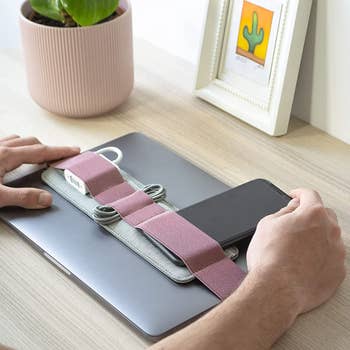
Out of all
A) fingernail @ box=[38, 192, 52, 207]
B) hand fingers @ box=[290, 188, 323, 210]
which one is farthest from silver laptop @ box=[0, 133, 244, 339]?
hand fingers @ box=[290, 188, 323, 210]

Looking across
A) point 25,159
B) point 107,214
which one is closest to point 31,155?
point 25,159

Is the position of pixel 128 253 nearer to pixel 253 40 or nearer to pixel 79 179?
pixel 79 179

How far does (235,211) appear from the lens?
113 cm

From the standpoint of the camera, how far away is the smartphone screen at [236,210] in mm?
1093

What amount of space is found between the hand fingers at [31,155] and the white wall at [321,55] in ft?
1.26

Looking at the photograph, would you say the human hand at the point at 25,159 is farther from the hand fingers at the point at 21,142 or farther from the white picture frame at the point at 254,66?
the white picture frame at the point at 254,66

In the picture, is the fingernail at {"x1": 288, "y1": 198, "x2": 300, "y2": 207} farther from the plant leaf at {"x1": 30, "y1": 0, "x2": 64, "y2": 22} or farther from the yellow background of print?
the plant leaf at {"x1": 30, "y1": 0, "x2": 64, "y2": 22}

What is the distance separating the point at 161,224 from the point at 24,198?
0.66 ft

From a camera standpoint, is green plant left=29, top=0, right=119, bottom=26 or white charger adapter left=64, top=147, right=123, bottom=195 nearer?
white charger adapter left=64, top=147, right=123, bottom=195

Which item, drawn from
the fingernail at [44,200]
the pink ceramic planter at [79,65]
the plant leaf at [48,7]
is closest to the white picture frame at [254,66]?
the pink ceramic planter at [79,65]

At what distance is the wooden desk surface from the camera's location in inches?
39.1

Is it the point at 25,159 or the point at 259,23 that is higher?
the point at 259,23

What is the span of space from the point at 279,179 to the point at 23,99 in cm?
50

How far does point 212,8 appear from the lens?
1428 millimetres
